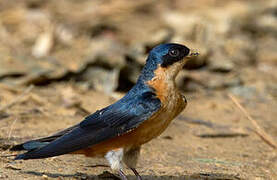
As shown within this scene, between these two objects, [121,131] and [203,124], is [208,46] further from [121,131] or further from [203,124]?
[121,131]

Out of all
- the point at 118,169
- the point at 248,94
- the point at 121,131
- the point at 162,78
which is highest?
the point at 162,78

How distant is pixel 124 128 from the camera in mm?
3850

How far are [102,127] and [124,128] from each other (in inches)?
7.8

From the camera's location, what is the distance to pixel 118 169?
391 cm

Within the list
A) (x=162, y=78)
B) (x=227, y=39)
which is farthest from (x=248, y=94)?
(x=162, y=78)

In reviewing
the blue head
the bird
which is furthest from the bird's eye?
the bird

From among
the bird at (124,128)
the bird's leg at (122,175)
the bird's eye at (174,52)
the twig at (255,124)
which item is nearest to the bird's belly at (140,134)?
the bird at (124,128)

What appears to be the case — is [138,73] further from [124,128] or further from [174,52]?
[124,128]

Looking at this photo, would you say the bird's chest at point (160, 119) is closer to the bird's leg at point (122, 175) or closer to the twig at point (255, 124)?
the bird's leg at point (122, 175)

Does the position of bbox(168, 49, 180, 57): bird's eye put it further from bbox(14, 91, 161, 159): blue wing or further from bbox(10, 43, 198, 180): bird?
bbox(14, 91, 161, 159): blue wing

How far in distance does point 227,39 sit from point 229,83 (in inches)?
105

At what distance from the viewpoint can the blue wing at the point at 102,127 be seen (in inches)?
151

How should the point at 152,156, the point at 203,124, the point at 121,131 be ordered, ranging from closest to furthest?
1. the point at 121,131
2. the point at 152,156
3. the point at 203,124

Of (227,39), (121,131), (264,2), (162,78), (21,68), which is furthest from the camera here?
(264,2)
